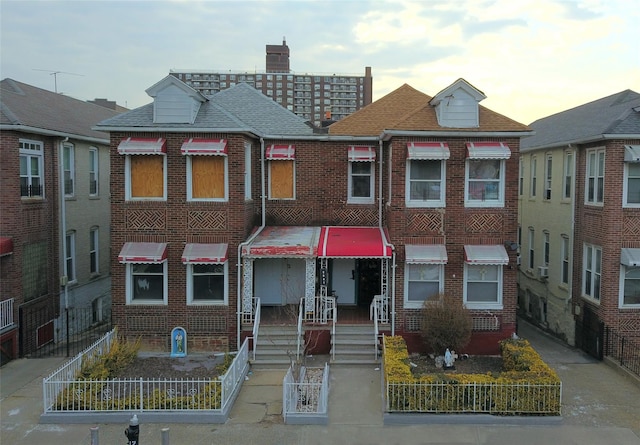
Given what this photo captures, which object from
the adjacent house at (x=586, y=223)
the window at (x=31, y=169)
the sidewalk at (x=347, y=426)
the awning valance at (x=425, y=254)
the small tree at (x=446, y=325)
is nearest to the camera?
the sidewalk at (x=347, y=426)

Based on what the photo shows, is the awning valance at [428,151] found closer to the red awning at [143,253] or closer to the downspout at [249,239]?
the downspout at [249,239]

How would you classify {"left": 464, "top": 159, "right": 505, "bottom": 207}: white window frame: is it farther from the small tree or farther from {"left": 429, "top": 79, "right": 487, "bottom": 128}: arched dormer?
the small tree

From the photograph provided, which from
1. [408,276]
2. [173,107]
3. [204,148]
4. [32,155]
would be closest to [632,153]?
[408,276]

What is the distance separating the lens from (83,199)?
67.4ft

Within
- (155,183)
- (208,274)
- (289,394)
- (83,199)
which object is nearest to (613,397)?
(289,394)

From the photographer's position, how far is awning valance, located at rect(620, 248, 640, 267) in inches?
596

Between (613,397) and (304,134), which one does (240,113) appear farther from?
(613,397)

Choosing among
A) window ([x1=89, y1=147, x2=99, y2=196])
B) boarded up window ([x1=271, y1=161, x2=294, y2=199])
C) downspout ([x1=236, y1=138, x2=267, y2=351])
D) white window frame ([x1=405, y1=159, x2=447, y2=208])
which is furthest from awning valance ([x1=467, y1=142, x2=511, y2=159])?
window ([x1=89, y1=147, x2=99, y2=196])

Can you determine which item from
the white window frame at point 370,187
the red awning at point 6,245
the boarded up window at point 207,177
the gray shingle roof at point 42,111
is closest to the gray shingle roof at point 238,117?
the boarded up window at point 207,177

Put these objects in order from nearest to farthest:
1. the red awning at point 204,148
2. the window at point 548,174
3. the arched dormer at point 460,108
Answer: the red awning at point 204,148
the arched dormer at point 460,108
the window at point 548,174

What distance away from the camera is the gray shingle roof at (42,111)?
16.4 meters

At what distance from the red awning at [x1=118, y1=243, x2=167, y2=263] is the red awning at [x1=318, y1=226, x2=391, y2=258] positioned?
4631mm

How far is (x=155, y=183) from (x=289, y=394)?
7.76 m

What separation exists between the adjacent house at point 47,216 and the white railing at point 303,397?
918 centimetres
